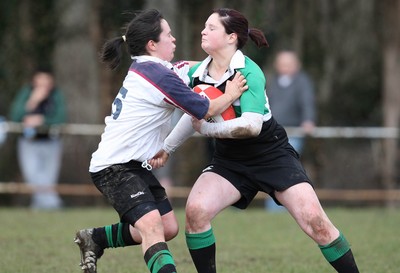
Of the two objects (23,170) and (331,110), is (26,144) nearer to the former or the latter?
(23,170)

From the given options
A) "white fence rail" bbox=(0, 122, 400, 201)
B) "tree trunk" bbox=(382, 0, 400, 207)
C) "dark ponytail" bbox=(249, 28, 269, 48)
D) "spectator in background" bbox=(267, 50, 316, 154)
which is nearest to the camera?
"dark ponytail" bbox=(249, 28, 269, 48)

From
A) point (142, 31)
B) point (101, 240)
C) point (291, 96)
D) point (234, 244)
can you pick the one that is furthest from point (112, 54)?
point (291, 96)

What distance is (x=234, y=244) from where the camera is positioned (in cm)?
858

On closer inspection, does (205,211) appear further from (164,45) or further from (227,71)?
(164,45)

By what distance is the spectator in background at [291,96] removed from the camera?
38.3ft

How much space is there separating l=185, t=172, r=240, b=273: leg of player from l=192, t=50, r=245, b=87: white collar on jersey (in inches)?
23.0

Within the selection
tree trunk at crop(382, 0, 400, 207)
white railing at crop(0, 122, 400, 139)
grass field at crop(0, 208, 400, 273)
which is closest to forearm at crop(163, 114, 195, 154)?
grass field at crop(0, 208, 400, 273)

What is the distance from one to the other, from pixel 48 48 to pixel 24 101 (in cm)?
265

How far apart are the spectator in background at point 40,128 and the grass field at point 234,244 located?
0.68m

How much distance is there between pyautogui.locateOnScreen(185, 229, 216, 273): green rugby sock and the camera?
5852 millimetres

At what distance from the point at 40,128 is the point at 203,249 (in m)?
6.63

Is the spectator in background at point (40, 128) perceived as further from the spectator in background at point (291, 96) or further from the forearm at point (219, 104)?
the forearm at point (219, 104)

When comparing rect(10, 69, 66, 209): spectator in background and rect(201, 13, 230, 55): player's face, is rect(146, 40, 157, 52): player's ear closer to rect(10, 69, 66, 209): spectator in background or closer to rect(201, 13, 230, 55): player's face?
rect(201, 13, 230, 55): player's face

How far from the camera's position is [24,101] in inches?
480
